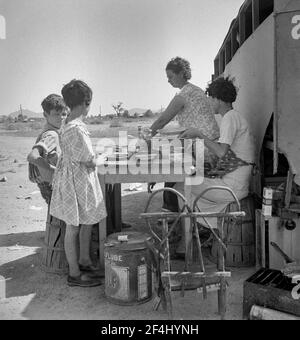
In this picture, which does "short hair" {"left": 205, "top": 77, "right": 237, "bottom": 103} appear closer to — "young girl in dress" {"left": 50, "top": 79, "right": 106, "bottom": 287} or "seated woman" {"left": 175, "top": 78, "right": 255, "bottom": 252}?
"seated woman" {"left": 175, "top": 78, "right": 255, "bottom": 252}

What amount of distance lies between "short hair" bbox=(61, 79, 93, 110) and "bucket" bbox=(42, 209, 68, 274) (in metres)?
1.13

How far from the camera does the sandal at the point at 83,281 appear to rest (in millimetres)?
3588

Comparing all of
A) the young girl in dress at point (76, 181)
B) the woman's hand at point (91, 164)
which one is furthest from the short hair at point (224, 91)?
the woman's hand at point (91, 164)

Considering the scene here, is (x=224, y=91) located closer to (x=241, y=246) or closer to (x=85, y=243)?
(x=241, y=246)

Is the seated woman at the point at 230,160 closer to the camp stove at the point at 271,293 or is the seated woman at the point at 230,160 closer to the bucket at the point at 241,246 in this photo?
the bucket at the point at 241,246

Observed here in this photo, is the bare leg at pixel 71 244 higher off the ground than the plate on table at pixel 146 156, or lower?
lower

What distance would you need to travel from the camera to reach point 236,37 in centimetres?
676

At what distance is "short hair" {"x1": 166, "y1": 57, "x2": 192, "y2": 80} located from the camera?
15.1 feet

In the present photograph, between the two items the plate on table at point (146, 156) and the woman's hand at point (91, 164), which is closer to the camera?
the woman's hand at point (91, 164)

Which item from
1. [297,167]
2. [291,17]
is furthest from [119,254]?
[291,17]

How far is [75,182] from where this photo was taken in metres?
3.49

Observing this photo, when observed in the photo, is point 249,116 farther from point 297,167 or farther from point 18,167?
point 18,167

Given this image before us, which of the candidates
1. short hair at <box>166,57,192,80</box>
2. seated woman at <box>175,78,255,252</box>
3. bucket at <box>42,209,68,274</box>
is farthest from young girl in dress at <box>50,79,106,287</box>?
short hair at <box>166,57,192,80</box>

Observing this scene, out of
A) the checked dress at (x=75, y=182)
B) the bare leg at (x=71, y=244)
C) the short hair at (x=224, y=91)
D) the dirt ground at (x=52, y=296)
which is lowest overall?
the dirt ground at (x=52, y=296)
